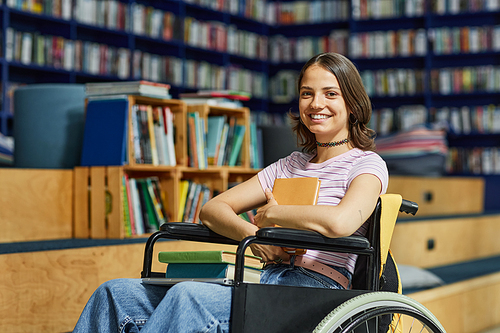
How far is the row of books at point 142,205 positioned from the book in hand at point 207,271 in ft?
3.17

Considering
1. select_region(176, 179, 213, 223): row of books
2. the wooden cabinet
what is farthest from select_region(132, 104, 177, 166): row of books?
the wooden cabinet

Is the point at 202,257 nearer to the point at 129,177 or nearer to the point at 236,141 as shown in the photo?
the point at 129,177

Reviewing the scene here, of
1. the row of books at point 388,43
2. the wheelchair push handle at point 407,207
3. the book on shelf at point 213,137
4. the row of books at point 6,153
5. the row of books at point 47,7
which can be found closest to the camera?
the wheelchair push handle at point 407,207

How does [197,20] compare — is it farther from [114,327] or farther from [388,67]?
[114,327]

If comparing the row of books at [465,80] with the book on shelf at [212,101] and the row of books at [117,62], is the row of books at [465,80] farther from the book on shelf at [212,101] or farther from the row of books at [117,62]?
the book on shelf at [212,101]

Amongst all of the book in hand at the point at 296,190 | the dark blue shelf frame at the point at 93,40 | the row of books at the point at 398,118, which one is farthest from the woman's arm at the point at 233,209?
the row of books at the point at 398,118

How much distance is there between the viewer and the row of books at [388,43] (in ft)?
18.7

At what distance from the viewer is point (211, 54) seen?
5789 mm

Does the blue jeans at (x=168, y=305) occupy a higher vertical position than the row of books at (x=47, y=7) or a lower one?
lower

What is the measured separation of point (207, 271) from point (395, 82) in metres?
4.81

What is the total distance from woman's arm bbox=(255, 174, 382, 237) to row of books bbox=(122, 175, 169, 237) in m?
1.07

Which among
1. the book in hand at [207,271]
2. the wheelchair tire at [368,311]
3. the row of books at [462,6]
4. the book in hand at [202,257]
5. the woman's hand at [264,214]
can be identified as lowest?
the wheelchair tire at [368,311]

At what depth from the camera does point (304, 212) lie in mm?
1272

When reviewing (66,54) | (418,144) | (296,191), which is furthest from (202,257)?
(66,54)
